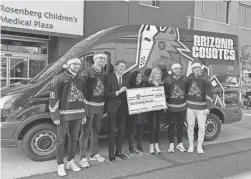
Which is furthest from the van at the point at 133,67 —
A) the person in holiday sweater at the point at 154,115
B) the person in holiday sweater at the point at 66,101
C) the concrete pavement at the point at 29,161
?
the person in holiday sweater at the point at 66,101

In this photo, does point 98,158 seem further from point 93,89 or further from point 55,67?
point 55,67

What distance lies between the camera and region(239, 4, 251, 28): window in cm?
1873

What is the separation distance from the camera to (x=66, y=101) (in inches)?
149

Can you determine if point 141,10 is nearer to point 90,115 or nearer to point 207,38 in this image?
point 207,38

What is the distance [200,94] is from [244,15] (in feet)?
56.0

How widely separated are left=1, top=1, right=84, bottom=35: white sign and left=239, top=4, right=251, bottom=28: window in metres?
14.0

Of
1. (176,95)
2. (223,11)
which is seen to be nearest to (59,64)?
(176,95)

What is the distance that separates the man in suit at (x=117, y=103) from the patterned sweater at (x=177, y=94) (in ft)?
3.24

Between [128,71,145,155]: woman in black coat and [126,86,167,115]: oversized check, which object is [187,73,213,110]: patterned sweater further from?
[128,71,145,155]: woman in black coat

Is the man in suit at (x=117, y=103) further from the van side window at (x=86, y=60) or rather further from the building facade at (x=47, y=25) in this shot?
the building facade at (x=47, y=25)

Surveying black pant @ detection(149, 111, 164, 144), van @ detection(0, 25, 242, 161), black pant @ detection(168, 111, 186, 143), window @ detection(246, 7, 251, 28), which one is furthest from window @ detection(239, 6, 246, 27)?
black pant @ detection(149, 111, 164, 144)

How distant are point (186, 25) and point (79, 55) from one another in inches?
442

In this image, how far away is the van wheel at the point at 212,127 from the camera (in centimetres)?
601

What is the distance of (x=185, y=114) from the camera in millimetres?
5113
